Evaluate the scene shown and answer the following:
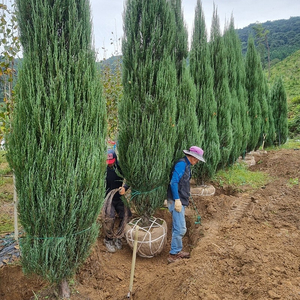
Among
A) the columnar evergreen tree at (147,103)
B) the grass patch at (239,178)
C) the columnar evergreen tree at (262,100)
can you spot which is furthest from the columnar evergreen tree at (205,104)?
the columnar evergreen tree at (262,100)

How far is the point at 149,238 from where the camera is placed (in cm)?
474

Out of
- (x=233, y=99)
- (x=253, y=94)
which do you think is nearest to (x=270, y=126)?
(x=253, y=94)

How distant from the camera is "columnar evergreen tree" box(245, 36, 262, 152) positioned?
1232 cm

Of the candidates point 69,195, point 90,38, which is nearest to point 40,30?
point 90,38

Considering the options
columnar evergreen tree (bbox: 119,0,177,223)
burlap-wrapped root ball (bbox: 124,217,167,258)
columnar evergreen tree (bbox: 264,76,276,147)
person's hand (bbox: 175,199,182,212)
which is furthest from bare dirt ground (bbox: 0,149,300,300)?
columnar evergreen tree (bbox: 264,76,276,147)

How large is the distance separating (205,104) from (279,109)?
35.1 feet

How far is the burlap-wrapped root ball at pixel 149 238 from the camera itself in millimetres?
4738

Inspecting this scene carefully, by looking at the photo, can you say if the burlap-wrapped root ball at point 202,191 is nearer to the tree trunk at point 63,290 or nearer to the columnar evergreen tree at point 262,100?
the tree trunk at point 63,290

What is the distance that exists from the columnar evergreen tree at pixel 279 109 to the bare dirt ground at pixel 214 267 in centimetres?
1087

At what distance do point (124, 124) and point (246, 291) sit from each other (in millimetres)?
3313

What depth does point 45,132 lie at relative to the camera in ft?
9.75

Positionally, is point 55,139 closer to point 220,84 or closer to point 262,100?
point 220,84

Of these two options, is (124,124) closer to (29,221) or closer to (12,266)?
(29,221)

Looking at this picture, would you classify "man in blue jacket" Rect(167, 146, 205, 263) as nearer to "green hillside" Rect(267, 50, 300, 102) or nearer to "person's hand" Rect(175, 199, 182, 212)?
"person's hand" Rect(175, 199, 182, 212)
